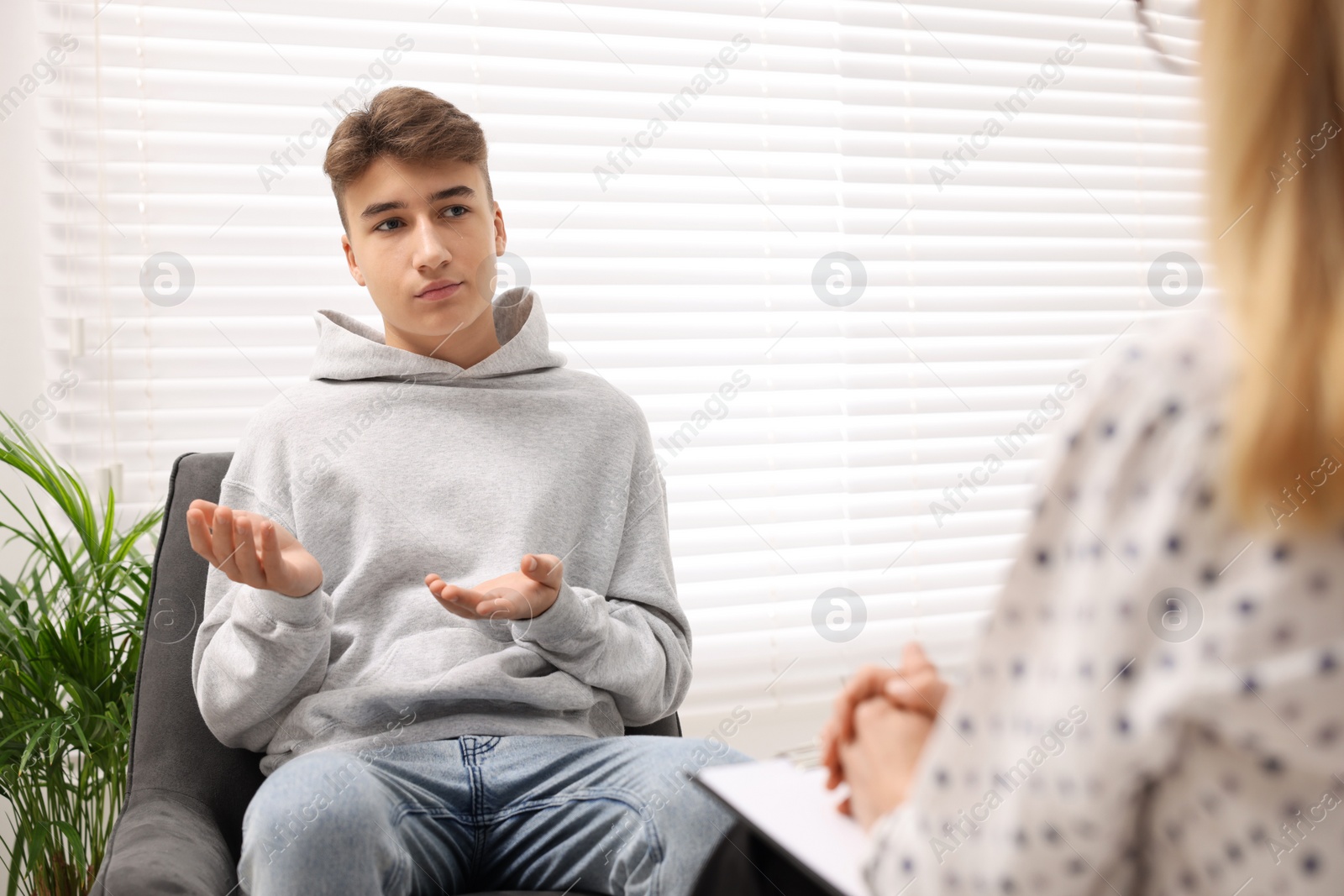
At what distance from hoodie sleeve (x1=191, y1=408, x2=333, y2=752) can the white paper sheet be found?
2.07 ft

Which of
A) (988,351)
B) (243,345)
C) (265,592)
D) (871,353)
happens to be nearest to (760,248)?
(871,353)

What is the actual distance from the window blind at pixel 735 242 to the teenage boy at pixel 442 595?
1.60ft

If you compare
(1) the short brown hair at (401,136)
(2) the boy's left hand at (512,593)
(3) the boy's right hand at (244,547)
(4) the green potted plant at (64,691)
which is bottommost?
(4) the green potted plant at (64,691)

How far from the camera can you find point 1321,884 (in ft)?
1.42

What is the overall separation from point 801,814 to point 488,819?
1.97 feet

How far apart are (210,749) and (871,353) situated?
151 cm

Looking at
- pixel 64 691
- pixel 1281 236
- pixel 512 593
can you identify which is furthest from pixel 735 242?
pixel 1281 236

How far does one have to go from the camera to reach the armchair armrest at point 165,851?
93 centimetres

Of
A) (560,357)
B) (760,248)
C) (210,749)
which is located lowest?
(210,749)

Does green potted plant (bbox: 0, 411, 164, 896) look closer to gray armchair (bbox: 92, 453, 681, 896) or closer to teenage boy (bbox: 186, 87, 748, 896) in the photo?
gray armchair (bbox: 92, 453, 681, 896)

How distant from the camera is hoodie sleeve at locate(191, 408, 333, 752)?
3.80 feet

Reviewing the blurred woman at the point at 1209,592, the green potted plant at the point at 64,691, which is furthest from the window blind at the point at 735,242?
the blurred woman at the point at 1209,592

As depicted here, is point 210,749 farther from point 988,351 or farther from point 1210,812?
point 988,351

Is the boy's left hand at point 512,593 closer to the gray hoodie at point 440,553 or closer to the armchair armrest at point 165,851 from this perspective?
the gray hoodie at point 440,553
